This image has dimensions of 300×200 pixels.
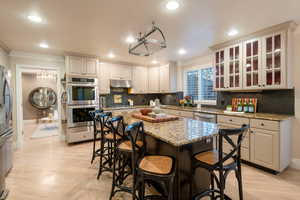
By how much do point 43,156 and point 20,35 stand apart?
8.57 feet

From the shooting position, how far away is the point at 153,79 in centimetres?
564

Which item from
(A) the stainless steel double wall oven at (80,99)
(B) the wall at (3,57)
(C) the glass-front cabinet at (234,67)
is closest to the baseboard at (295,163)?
(C) the glass-front cabinet at (234,67)

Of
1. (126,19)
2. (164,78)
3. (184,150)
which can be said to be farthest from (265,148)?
(164,78)

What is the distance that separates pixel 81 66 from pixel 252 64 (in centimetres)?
424

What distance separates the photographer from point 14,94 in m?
3.83

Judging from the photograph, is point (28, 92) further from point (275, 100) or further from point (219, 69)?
point (275, 100)

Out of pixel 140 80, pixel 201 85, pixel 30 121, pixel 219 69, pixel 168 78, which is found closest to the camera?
pixel 219 69

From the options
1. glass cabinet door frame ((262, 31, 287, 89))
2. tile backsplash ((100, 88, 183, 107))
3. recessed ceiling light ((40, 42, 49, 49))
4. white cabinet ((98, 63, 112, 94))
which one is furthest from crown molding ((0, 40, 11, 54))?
glass cabinet door frame ((262, 31, 287, 89))

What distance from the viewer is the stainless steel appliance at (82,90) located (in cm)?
399

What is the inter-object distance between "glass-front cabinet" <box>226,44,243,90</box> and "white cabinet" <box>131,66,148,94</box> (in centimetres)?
301

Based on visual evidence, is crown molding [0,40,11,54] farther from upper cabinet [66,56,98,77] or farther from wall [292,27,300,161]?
wall [292,27,300,161]

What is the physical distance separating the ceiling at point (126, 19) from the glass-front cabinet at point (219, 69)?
371mm

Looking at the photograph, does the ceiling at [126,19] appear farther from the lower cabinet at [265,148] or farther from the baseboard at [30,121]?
the baseboard at [30,121]

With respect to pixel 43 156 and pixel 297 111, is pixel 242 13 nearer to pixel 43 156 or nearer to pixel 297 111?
pixel 297 111
